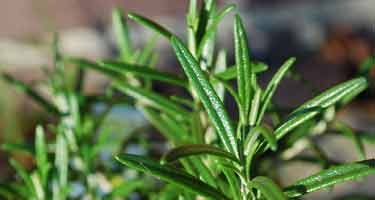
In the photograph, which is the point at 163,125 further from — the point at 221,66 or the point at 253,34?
the point at 253,34

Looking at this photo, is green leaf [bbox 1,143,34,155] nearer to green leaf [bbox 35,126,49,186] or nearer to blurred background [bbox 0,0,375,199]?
green leaf [bbox 35,126,49,186]

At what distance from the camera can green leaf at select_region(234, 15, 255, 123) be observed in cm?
33

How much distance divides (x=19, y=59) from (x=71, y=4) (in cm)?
31

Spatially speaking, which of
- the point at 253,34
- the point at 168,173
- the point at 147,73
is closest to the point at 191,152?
the point at 168,173

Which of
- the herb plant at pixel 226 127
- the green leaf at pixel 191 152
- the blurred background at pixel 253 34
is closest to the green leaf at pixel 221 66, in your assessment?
the herb plant at pixel 226 127

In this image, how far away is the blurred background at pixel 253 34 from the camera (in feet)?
7.02

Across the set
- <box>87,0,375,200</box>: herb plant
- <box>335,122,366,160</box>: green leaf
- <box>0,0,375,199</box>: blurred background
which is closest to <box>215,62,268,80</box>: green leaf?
<box>87,0,375,200</box>: herb plant

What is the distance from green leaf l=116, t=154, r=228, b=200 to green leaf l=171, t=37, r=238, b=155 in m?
0.02

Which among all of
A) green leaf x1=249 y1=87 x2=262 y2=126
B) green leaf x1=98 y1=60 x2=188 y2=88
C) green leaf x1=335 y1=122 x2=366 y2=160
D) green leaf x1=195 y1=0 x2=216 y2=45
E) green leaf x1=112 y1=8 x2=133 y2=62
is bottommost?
green leaf x1=335 y1=122 x2=366 y2=160

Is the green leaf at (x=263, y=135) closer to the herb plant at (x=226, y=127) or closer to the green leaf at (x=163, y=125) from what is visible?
the herb plant at (x=226, y=127)

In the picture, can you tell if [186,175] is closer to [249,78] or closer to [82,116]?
[249,78]

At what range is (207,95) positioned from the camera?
32 cm

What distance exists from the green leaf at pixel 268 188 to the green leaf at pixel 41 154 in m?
0.16

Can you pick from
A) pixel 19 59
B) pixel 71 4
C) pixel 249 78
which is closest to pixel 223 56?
pixel 249 78
